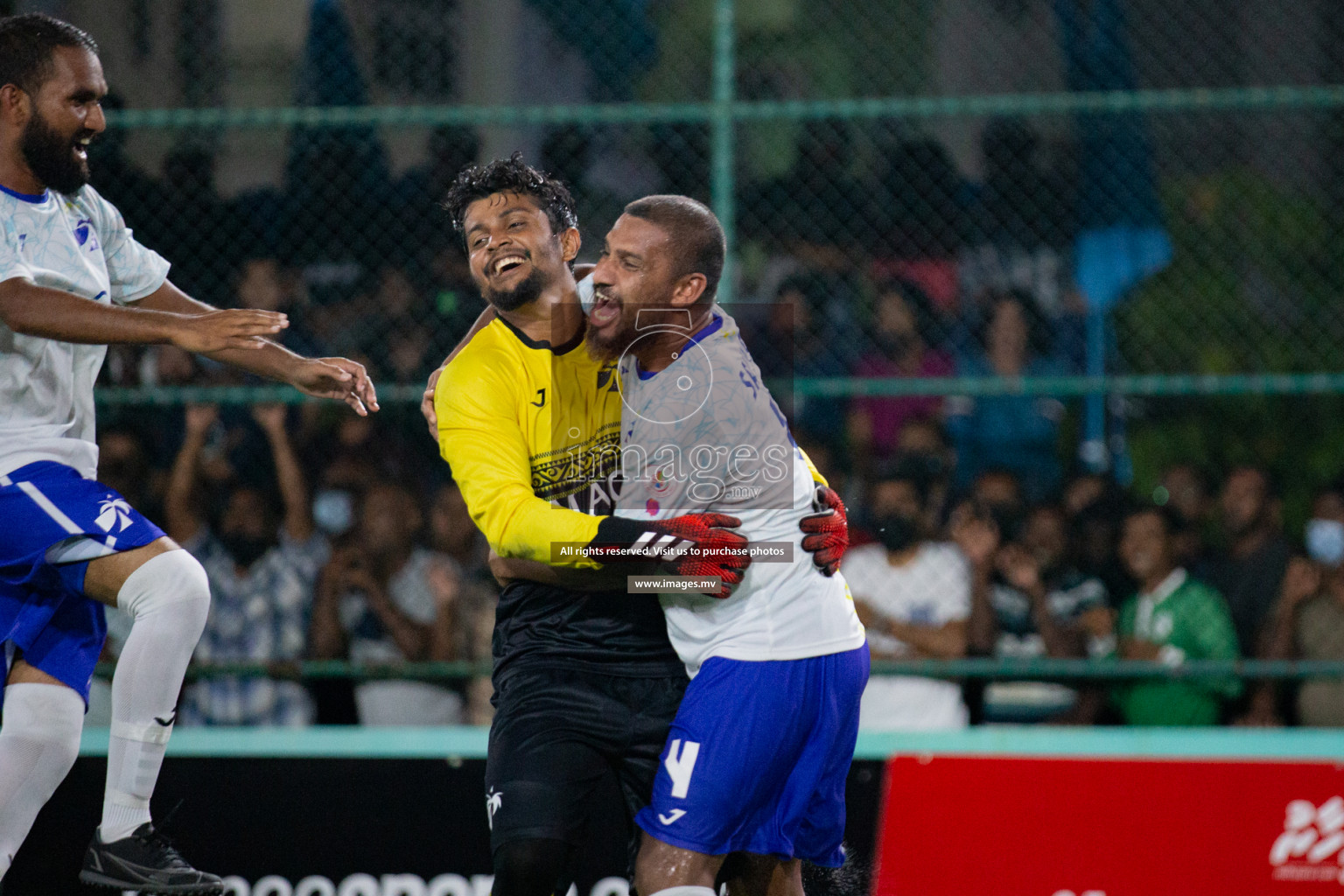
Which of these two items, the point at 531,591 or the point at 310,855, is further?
the point at 310,855

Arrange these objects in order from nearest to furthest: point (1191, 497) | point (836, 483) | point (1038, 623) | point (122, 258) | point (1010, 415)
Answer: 1. point (122, 258)
2. point (1038, 623)
3. point (836, 483)
4. point (1191, 497)
5. point (1010, 415)

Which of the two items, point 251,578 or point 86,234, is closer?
point 86,234

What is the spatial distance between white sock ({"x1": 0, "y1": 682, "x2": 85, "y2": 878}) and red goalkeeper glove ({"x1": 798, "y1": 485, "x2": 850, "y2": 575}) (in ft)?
5.55

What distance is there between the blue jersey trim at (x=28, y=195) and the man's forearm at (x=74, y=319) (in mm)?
248

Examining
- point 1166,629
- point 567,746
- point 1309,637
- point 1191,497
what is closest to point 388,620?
point 567,746

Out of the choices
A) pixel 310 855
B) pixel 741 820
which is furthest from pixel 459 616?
pixel 741 820

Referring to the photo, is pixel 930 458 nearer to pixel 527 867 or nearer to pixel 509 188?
pixel 509 188

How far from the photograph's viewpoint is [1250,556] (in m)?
5.63

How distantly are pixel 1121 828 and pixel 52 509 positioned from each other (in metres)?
2.68

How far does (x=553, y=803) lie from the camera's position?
9.43 feet

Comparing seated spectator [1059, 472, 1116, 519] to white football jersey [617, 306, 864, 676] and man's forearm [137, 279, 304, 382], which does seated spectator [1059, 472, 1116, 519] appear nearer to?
white football jersey [617, 306, 864, 676]

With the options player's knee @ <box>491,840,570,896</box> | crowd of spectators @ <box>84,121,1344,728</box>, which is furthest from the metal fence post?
player's knee @ <box>491,840,570,896</box>

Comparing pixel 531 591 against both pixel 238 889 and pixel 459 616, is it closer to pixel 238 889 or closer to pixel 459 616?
pixel 238 889

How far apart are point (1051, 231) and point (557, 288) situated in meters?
4.09
